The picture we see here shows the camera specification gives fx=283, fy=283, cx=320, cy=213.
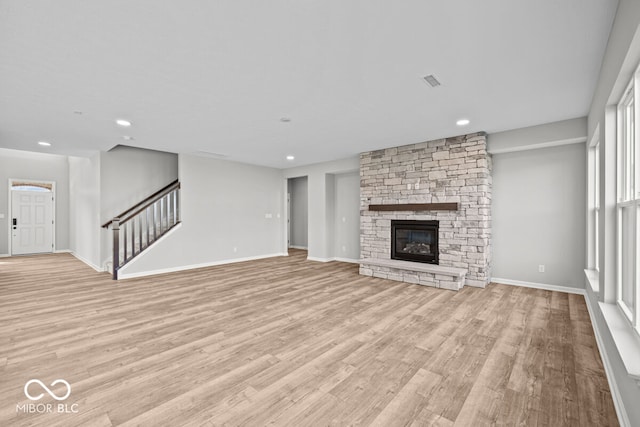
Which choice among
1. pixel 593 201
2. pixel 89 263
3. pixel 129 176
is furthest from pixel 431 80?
pixel 89 263

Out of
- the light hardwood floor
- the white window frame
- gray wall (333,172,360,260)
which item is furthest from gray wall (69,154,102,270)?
the white window frame

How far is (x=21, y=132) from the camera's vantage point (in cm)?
459

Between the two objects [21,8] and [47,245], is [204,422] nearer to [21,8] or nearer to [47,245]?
[21,8]

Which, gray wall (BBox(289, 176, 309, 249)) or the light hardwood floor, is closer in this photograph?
the light hardwood floor

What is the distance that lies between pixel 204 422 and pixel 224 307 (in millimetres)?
2109

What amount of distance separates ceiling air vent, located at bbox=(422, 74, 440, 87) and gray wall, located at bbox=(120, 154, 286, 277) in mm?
Result: 5305

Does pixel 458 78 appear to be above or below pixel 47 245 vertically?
above

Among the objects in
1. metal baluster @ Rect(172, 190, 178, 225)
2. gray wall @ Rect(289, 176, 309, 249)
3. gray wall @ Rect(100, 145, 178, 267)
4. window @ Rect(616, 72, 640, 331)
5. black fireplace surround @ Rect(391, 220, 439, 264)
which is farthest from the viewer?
gray wall @ Rect(289, 176, 309, 249)

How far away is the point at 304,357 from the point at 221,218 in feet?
17.1

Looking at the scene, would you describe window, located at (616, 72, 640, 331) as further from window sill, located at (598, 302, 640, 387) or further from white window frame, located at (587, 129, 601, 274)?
white window frame, located at (587, 129, 601, 274)

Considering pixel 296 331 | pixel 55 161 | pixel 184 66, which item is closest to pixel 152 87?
pixel 184 66

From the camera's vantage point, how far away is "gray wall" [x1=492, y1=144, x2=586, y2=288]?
4.30 metres

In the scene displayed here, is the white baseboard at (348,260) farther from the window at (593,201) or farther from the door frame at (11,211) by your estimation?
the door frame at (11,211)

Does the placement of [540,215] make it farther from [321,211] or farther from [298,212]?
[298,212]
